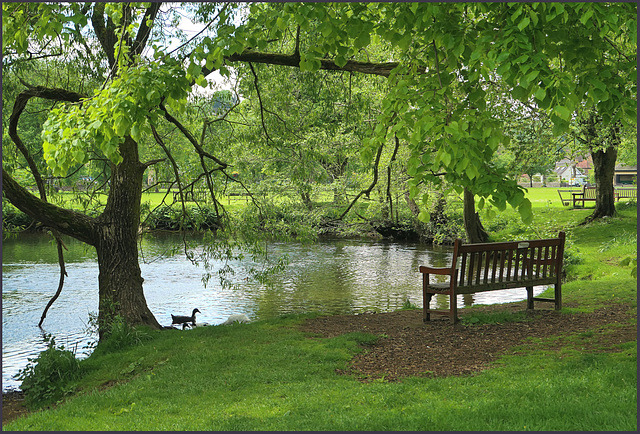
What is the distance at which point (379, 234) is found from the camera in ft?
93.9

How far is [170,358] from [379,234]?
21530mm

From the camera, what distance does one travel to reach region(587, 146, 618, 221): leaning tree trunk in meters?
23.9

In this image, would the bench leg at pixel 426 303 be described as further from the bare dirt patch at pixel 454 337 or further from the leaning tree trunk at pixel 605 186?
the leaning tree trunk at pixel 605 186

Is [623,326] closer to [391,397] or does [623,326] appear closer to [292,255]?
[391,397]

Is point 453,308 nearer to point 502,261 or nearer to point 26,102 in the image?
point 502,261

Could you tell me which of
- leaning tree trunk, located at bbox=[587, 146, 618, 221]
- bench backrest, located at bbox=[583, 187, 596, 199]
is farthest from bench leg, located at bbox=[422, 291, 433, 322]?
bench backrest, located at bbox=[583, 187, 596, 199]

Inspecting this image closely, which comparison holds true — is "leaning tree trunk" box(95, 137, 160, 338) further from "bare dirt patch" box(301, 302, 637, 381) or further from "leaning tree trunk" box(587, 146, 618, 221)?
"leaning tree trunk" box(587, 146, 618, 221)

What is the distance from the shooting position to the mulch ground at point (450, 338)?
6672mm

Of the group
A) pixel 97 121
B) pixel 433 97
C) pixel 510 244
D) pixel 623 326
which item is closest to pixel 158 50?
pixel 97 121

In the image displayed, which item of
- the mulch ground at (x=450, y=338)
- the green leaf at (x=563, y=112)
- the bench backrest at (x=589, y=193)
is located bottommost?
the mulch ground at (x=450, y=338)

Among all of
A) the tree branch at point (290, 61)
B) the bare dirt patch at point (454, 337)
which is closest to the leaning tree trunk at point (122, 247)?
the tree branch at point (290, 61)

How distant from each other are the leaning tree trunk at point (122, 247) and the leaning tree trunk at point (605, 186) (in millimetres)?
19819

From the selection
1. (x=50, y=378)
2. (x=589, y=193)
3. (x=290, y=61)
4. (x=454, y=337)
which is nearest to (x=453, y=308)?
(x=454, y=337)

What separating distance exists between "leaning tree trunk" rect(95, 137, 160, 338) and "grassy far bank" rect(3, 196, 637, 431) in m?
1.19
